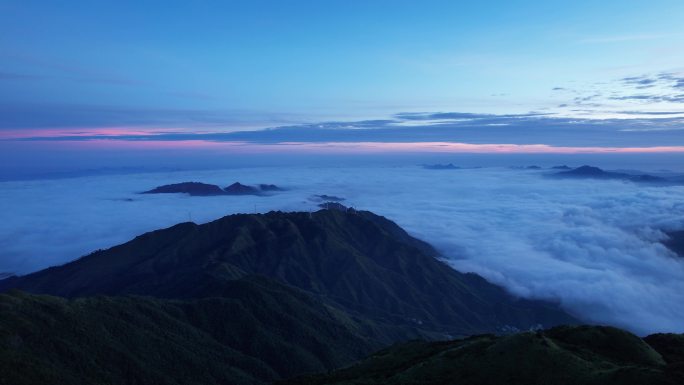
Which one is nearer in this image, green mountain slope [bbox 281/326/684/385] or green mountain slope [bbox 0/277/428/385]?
green mountain slope [bbox 281/326/684/385]

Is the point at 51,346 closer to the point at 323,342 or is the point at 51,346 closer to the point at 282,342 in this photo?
the point at 282,342

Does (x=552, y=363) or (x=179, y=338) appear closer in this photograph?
(x=552, y=363)

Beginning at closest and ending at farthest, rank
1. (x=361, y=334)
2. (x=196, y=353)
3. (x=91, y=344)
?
(x=91, y=344)
(x=196, y=353)
(x=361, y=334)

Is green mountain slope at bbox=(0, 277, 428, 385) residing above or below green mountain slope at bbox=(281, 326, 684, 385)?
below

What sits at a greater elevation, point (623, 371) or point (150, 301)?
point (623, 371)

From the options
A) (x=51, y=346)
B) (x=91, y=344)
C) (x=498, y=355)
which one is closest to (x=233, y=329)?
(x=91, y=344)

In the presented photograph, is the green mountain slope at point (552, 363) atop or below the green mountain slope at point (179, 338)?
atop

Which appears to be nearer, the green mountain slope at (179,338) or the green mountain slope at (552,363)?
the green mountain slope at (552,363)

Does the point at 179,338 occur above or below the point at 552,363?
below
